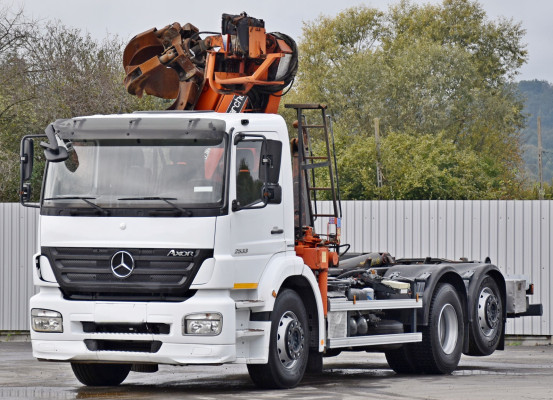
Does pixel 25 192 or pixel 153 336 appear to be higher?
pixel 25 192

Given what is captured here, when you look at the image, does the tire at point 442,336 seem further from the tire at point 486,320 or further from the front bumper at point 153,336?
the front bumper at point 153,336

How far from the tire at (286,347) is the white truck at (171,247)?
2 centimetres

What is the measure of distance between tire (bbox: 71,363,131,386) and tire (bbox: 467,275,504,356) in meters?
4.76

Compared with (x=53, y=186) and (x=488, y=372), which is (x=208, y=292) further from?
(x=488, y=372)

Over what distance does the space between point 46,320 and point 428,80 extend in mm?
55155

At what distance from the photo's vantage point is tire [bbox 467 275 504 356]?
15.7 metres

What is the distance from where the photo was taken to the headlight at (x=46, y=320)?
468 inches

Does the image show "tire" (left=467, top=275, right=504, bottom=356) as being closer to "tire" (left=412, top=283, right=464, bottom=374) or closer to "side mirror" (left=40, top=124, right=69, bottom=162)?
"tire" (left=412, top=283, right=464, bottom=374)

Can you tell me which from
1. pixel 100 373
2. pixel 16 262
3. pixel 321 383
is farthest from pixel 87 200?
pixel 16 262

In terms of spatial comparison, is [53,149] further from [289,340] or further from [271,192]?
[289,340]

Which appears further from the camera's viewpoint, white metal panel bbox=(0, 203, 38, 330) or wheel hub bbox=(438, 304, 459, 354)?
white metal panel bbox=(0, 203, 38, 330)

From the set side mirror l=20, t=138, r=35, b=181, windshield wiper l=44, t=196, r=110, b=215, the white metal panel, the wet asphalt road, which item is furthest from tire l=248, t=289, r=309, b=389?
the white metal panel

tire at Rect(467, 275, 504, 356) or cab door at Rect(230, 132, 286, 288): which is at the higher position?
cab door at Rect(230, 132, 286, 288)

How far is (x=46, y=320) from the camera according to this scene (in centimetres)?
1197
